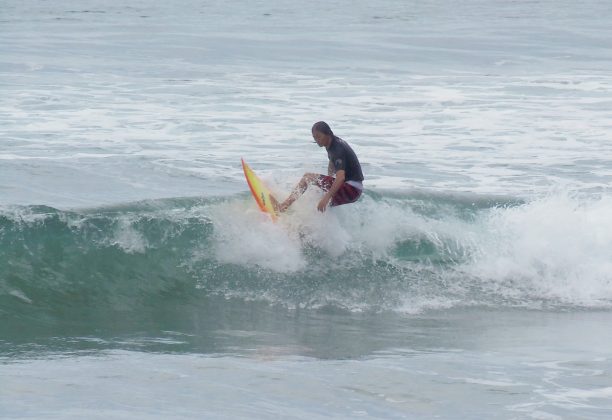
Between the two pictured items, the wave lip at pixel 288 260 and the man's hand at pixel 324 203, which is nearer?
the man's hand at pixel 324 203

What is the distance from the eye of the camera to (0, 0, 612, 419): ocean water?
23.2 feet

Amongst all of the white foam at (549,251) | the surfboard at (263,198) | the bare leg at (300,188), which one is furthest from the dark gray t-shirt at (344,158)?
the white foam at (549,251)

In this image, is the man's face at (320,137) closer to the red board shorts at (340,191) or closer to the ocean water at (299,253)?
the red board shorts at (340,191)

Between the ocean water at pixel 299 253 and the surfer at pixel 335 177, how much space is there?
0.62 feet

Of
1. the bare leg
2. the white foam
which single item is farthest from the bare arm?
the white foam

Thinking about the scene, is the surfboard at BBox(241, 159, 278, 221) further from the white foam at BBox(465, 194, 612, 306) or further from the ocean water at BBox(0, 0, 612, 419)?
the white foam at BBox(465, 194, 612, 306)

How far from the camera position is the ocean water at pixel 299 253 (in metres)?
7.08

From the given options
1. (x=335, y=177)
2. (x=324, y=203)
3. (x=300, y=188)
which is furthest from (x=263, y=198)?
(x=335, y=177)

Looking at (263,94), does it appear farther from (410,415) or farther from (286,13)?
(286,13)

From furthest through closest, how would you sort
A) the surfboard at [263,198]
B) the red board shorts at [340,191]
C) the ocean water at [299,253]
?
the surfboard at [263,198] < the red board shorts at [340,191] < the ocean water at [299,253]

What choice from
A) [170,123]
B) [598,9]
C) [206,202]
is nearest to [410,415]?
[206,202]

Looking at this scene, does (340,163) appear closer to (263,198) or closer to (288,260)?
(263,198)

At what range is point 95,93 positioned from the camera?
2216cm

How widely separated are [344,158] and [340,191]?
431 millimetres
